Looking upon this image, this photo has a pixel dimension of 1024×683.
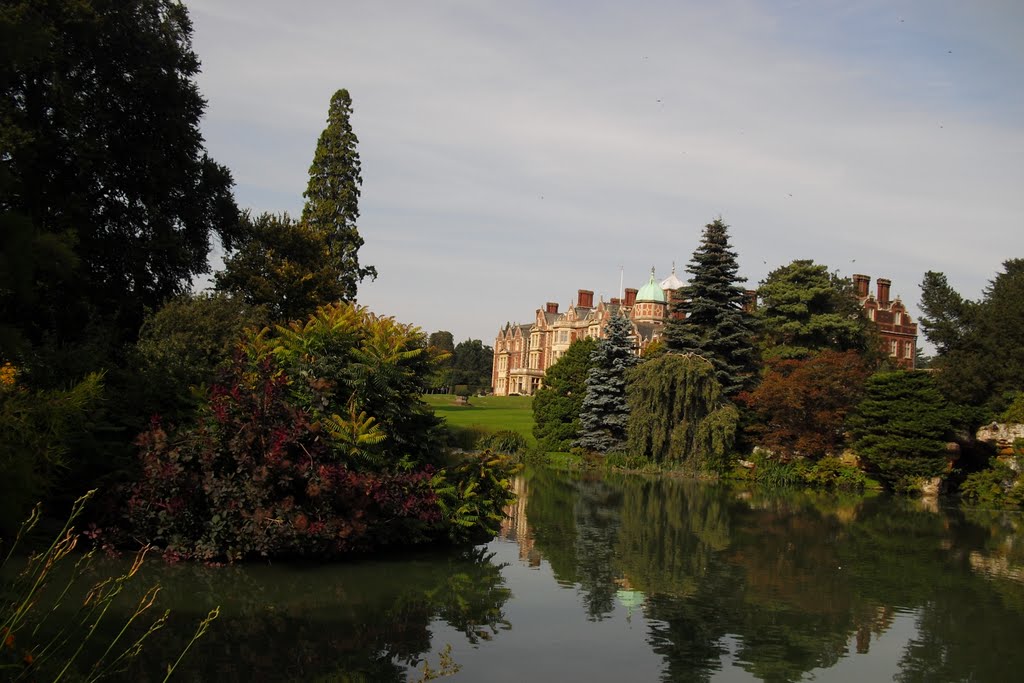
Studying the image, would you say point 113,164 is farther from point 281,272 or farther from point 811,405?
Result: point 811,405

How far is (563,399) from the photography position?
112ft

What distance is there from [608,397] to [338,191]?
12.7 metres

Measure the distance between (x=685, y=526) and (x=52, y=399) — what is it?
12.7 meters

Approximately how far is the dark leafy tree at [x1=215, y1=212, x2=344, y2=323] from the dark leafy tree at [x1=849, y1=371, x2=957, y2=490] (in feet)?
58.8

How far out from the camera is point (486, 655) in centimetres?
727

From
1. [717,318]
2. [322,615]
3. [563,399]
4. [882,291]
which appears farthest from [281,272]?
[882,291]

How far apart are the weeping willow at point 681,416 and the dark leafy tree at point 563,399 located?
4.07 m

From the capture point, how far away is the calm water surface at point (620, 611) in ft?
23.2

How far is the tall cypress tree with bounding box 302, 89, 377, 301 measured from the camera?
3222 centimetres

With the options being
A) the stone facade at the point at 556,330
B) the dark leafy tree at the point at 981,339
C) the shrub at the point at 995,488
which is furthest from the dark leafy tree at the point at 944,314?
the stone facade at the point at 556,330

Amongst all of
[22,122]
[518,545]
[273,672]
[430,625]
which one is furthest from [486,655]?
[22,122]

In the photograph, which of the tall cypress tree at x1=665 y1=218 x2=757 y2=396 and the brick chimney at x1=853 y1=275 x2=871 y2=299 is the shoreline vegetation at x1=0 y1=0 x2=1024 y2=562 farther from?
the brick chimney at x1=853 y1=275 x2=871 y2=299

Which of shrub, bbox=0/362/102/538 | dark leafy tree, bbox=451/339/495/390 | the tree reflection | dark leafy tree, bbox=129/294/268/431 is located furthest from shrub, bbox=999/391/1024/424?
dark leafy tree, bbox=451/339/495/390

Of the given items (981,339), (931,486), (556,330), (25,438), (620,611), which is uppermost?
(556,330)
